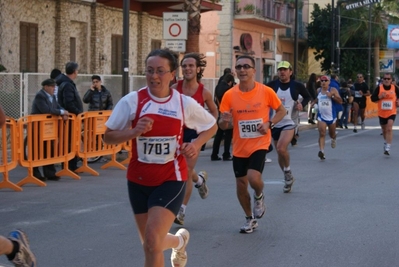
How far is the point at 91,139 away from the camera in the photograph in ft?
48.2

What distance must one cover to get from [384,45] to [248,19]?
620 inches

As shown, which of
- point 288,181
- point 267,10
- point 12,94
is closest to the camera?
point 288,181

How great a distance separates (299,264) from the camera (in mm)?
7301

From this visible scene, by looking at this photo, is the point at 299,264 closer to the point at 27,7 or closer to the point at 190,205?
the point at 190,205

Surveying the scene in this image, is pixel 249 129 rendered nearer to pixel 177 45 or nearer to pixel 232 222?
pixel 232 222

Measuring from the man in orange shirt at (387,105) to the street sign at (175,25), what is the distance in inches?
189

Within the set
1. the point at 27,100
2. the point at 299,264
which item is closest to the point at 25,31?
the point at 27,100

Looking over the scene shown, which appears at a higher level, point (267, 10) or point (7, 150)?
point (267, 10)

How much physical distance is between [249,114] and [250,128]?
0.53ft

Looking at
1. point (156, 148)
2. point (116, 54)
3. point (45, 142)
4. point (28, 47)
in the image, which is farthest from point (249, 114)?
point (116, 54)

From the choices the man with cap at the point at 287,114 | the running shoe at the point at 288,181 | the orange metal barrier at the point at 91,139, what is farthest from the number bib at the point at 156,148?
the orange metal barrier at the point at 91,139

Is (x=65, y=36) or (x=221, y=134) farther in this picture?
(x=65, y=36)

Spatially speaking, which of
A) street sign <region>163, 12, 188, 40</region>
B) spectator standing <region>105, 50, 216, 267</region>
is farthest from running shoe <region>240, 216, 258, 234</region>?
street sign <region>163, 12, 188, 40</region>

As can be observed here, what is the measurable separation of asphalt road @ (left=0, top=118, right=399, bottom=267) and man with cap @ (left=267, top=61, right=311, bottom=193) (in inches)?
16.1
